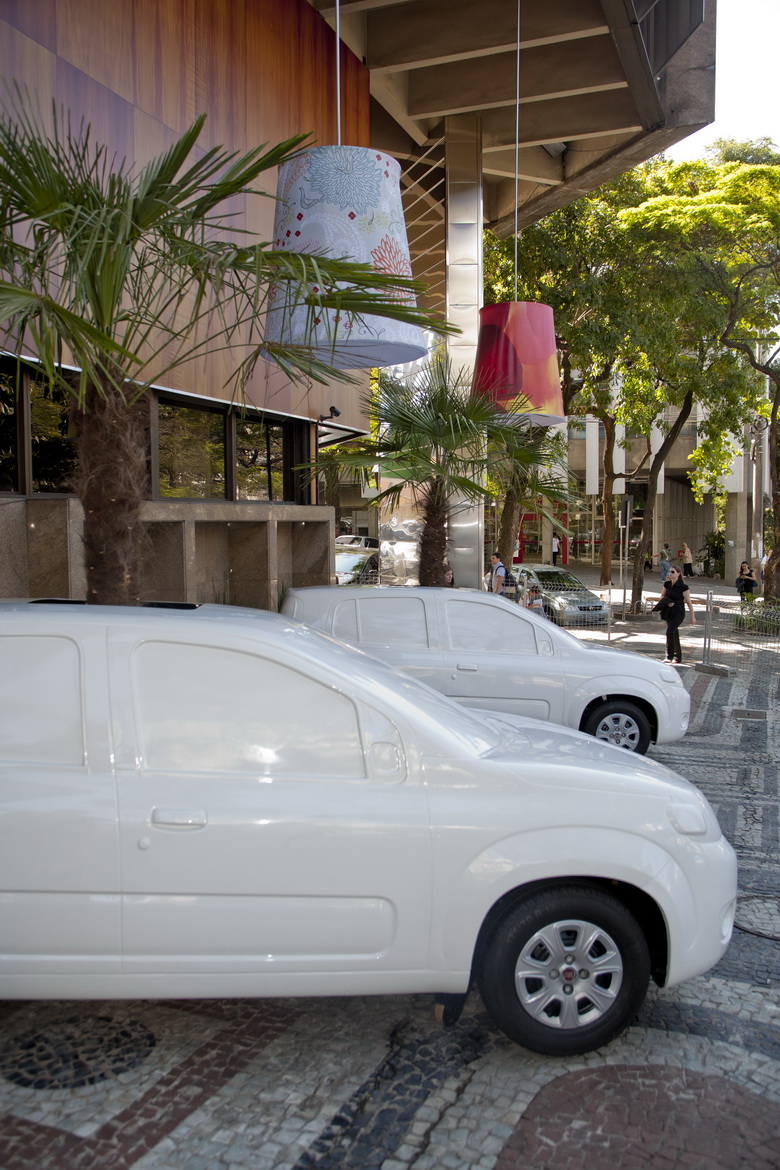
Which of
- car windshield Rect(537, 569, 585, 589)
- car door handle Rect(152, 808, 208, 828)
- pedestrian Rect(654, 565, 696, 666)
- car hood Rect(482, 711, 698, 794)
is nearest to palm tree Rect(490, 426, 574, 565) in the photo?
pedestrian Rect(654, 565, 696, 666)

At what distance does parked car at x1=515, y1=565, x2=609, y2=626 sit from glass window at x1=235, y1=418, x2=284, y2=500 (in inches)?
287

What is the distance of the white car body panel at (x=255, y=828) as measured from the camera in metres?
3.39

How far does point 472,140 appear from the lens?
16.8m

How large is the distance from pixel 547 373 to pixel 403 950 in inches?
365

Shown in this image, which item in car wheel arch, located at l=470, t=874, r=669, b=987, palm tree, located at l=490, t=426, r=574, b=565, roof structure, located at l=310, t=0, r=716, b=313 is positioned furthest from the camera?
roof structure, located at l=310, t=0, r=716, b=313

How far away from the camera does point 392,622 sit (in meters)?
8.34

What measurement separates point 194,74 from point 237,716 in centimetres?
940

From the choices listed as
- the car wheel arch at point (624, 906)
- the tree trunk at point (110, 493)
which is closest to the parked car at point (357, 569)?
the tree trunk at point (110, 493)

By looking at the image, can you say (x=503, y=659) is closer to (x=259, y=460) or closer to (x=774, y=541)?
(x=259, y=460)

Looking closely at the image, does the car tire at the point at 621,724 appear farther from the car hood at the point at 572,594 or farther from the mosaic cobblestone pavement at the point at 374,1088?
the car hood at the point at 572,594

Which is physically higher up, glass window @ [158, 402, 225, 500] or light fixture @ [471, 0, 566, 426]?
light fixture @ [471, 0, 566, 426]

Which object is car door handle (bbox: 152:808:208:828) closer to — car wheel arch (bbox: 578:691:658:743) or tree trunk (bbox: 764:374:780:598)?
car wheel arch (bbox: 578:691:658:743)

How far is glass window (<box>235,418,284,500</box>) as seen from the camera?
44.4 ft

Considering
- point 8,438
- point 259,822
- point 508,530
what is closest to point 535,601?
point 508,530
